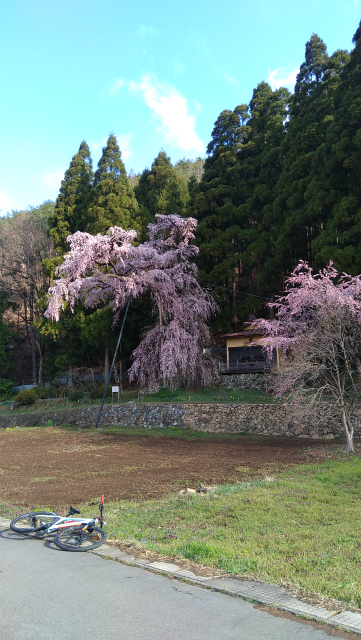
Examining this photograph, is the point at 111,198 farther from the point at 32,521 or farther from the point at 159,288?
the point at 32,521

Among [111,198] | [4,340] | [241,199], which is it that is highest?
[111,198]

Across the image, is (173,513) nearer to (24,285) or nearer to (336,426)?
(336,426)

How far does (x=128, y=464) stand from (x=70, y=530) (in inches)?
242

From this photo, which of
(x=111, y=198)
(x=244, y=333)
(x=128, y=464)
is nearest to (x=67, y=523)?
(x=128, y=464)

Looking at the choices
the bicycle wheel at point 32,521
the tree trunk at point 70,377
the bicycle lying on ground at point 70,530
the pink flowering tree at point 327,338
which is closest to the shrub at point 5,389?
the tree trunk at point 70,377

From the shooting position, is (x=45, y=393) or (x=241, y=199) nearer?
(x=241, y=199)

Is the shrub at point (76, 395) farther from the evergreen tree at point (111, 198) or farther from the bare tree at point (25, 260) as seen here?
the evergreen tree at point (111, 198)

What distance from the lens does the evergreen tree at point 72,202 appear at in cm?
3083

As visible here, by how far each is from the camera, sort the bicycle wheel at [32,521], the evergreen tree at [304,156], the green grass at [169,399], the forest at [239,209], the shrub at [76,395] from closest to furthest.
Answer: the bicycle wheel at [32,521], the forest at [239,209], the green grass at [169,399], the evergreen tree at [304,156], the shrub at [76,395]

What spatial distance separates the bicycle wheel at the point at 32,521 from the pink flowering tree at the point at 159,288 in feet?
47.8

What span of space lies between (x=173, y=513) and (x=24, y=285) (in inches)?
1196

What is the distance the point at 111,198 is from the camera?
27891mm

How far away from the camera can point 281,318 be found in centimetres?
1531

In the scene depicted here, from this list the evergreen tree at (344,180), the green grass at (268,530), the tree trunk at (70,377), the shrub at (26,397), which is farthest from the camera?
the tree trunk at (70,377)
